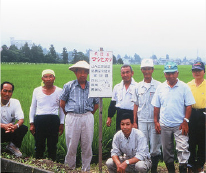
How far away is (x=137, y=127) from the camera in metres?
3.88

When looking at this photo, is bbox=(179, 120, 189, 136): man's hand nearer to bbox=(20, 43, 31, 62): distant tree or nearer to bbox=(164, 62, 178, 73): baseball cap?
bbox=(164, 62, 178, 73): baseball cap

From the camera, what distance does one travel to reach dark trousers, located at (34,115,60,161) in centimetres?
380

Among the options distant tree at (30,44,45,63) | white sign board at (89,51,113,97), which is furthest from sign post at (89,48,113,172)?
distant tree at (30,44,45,63)

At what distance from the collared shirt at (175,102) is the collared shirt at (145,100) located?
0.27 metres

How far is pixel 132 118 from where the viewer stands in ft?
12.6

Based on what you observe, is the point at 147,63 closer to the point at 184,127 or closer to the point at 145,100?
the point at 145,100

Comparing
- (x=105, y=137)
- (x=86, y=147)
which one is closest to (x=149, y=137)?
(x=86, y=147)

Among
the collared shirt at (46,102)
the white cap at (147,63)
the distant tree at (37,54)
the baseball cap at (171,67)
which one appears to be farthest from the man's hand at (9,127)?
the distant tree at (37,54)

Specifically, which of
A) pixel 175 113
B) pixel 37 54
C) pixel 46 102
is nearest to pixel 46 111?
pixel 46 102

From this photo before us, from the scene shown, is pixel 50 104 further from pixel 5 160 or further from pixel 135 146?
pixel 135 146

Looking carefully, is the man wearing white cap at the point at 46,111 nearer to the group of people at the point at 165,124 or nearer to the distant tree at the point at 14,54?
the group of people at the point at 165,124

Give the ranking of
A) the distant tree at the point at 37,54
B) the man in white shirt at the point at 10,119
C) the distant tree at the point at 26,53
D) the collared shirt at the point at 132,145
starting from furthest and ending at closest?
1. the distant tree at the point at 37,54
2. the distant tree at the point at 26,53
3. the man in white shirt at the point at 10,119
4. the collared shirt at the point at 132,145

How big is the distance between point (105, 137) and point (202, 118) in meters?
1.83

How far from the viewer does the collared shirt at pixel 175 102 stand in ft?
11.1
